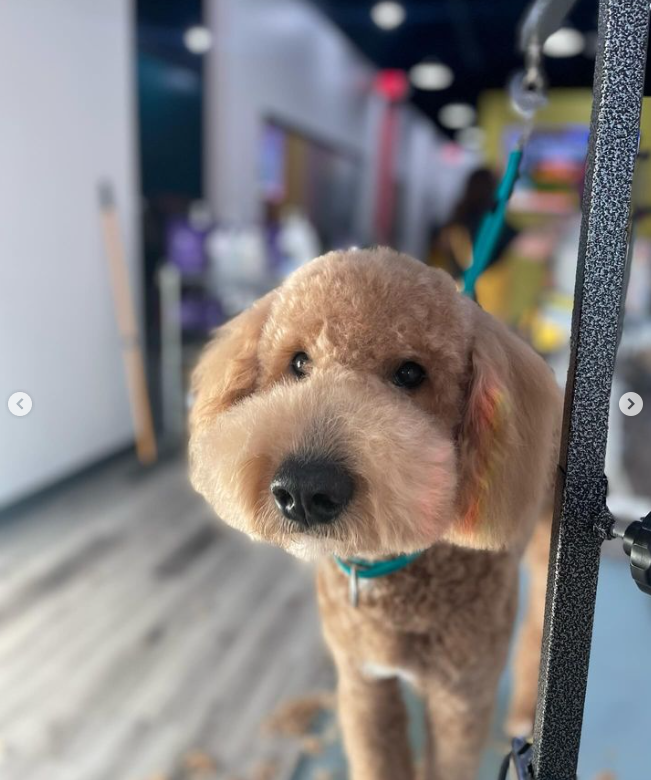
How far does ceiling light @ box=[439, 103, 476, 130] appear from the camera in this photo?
7.22 m

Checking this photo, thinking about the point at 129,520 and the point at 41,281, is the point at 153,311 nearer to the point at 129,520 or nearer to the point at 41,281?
the point at 129,520

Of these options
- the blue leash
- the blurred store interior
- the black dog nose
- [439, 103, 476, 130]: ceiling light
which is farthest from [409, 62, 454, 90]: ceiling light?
the black dog nose

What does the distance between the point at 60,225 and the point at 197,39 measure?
2101 mm

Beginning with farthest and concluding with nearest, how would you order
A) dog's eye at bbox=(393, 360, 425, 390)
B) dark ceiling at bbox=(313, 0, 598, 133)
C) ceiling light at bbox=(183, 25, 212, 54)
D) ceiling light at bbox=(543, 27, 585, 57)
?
dark ceiling at bbox=(313, 0, 598, 133) → ceiling light at bbox=(183, 25, 212, 54) → ceiling light at bbox=(543, 27, 585, 57) → dog's eye at bbox=(393, 360, 425, 390)

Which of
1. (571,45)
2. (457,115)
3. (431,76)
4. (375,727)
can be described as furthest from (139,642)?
(457,115)

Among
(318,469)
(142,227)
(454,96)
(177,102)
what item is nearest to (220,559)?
(318,469)

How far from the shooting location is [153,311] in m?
2.62

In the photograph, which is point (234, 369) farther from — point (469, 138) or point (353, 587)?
point (469, 138)

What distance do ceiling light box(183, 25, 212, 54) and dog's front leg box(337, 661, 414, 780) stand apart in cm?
291

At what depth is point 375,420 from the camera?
1.45 feet

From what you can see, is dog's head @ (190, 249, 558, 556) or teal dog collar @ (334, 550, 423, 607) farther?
teal dog collar @ (334, 550, 423, 607)

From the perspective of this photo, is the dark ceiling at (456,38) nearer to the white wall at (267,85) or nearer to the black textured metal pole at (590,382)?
the white wall at (267,85)

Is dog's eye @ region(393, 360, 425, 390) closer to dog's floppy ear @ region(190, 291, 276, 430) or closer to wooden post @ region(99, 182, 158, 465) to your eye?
dog's floppy ear @ region(190, 291, 276, 430)

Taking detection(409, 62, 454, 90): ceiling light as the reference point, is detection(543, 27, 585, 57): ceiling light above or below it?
above
